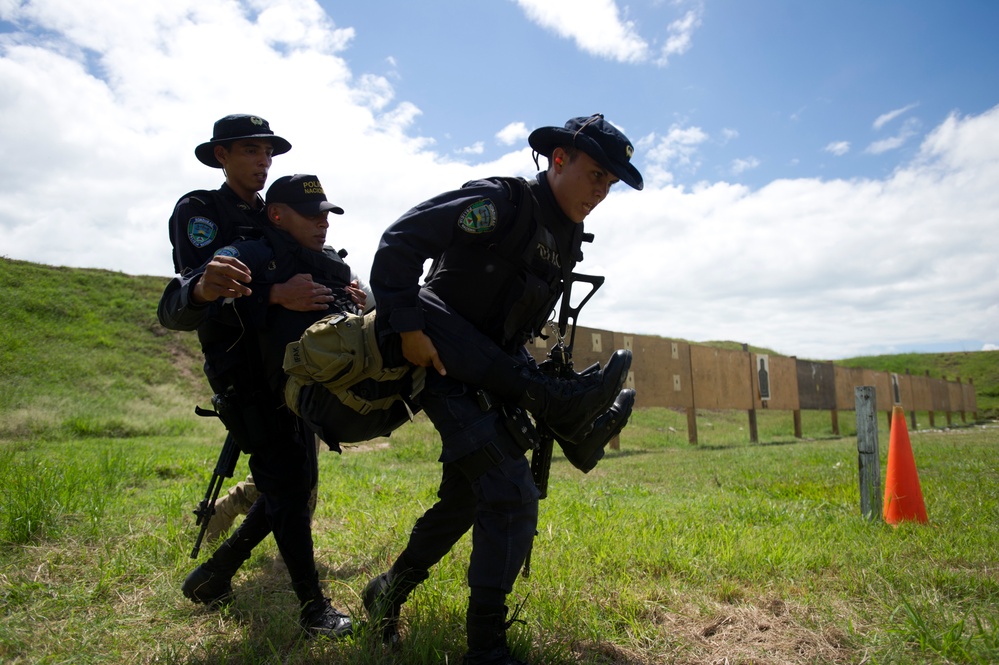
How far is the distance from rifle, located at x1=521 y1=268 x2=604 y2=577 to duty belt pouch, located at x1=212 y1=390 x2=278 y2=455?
107 cm

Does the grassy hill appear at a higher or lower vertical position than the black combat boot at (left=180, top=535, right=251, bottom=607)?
higher

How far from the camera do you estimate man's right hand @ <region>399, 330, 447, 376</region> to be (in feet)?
7.38

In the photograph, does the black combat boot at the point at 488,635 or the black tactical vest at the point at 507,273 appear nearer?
the black combat boot at the point at 488,635

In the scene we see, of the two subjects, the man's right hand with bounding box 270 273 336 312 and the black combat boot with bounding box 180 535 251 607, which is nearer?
the man's right hand with bounding box 270 273 336 312

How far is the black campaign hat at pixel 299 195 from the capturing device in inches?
111

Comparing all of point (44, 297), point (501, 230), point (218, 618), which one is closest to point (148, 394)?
point (44, 297)

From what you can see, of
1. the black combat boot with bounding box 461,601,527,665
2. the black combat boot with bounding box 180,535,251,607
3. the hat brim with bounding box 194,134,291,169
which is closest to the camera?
the black combat boot with bounding box 461,601,527,665

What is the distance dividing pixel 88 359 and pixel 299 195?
15814 millimetres

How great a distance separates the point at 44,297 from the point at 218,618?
64.7ft

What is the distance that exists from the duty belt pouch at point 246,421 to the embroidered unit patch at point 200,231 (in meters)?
0.63

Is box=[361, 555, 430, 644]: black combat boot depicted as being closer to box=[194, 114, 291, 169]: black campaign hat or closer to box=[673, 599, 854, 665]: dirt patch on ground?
box=[673, 599, 854, 665]: dirt patch on ground

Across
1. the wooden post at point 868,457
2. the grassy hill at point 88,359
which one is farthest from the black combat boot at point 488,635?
the grassy hill at point 88,359

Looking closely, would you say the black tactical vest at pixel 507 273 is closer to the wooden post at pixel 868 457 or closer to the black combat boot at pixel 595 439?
the black combat boot at pixel 595 439

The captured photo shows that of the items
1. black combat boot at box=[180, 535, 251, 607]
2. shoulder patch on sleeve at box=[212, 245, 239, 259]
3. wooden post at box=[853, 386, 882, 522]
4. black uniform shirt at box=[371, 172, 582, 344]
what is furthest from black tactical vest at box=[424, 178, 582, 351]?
wooden post at box=[853, 386, 882, 522]
